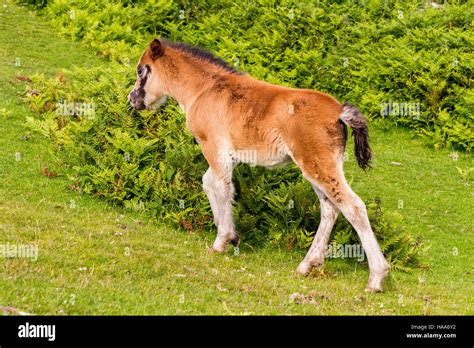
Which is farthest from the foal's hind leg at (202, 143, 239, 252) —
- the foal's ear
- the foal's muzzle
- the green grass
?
the foal's ear

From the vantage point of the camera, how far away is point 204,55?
11797 millimetres

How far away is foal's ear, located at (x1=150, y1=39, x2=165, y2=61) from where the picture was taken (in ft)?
38.5

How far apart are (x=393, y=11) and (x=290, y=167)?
10.4 meters

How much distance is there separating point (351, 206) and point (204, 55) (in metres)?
3.50

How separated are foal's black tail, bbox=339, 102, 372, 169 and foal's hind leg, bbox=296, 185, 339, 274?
861 mm

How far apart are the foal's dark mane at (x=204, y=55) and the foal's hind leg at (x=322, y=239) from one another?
255 centimetres

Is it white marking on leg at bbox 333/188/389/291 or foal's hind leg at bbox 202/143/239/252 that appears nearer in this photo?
white marking on leg at bbox 333/188/389/291

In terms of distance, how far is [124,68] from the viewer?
15.0m

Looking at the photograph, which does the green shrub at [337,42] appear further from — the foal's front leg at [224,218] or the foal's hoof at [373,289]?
the foal's hoof at [373,289]

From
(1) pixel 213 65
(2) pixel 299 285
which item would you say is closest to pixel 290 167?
(1) pixel 213 65

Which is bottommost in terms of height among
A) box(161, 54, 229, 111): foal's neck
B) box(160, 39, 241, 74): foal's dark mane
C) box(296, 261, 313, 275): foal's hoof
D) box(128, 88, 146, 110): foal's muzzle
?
box(296, 261, 313, 275): foal's hoof

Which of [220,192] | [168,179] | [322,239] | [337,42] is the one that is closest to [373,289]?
[322,239]

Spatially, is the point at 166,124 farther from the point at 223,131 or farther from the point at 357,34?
the point at 357,34

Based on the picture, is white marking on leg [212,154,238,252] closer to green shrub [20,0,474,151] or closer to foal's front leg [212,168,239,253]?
foal's front leg [212,168,239,253]
